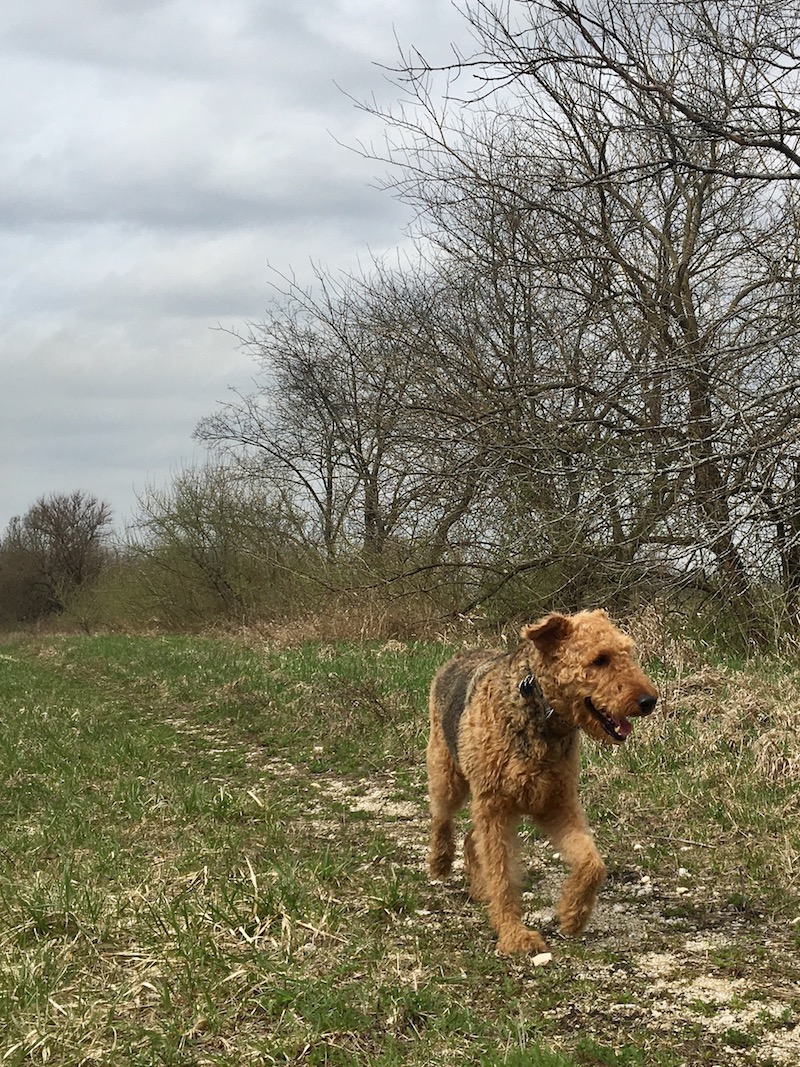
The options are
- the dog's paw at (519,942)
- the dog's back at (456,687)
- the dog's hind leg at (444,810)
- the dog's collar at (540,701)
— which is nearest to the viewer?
the dog's paw at (519,942)

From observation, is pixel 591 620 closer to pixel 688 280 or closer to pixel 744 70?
pixel 744 70

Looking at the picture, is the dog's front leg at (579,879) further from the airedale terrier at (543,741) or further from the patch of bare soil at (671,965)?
the patch of bare soil at (671,965)

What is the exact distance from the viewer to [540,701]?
3994 mm

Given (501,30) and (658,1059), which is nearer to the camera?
(658,1059)

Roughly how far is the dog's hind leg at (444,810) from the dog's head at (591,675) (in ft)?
3.11

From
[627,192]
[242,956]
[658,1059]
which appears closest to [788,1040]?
[658,1059]

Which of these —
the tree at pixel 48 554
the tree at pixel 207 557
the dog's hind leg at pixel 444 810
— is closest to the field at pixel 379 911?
the dog's hind leg at pixel 444 810

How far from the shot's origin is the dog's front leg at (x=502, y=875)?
12.2 feet

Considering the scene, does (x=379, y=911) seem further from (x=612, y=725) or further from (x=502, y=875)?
(x=612, y=725)

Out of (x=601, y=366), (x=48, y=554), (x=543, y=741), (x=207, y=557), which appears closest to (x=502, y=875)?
(x=543, y=741)

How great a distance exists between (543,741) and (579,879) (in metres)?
0.57

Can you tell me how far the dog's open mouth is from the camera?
3635mm

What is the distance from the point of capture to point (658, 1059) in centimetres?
282

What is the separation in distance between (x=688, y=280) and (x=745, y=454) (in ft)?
13.7
